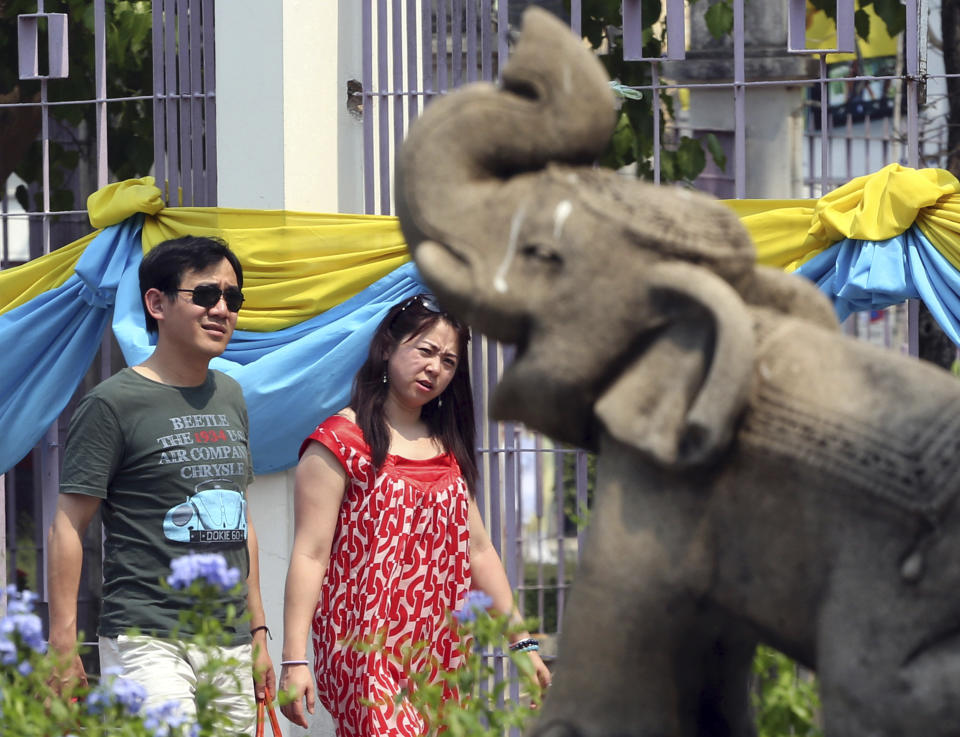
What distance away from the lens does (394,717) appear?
3199 millimetres

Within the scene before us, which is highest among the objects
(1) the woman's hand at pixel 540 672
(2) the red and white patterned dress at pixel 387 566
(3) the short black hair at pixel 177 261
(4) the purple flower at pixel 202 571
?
(3) the short black hair at pixel 177 261

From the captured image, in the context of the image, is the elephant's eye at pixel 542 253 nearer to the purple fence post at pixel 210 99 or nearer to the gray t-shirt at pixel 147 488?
the gray t-shirt at pixel 147 488

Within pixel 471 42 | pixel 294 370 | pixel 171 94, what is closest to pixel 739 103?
pixel 471 42

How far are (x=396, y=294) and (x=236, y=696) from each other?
1.63m

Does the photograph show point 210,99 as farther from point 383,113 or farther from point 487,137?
point 487,137

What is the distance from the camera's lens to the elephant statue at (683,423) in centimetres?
168

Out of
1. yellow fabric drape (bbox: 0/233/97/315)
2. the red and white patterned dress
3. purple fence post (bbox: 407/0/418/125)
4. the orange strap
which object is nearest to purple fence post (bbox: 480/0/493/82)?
purple fence post (bbox: 407/0/418/125)

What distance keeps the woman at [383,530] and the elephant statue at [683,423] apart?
1428 millimetres

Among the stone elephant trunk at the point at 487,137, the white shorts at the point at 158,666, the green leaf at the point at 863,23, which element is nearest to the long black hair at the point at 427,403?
the white shorts at the point at 158,666

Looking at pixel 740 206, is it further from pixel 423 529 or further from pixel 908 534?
pixel 908 534

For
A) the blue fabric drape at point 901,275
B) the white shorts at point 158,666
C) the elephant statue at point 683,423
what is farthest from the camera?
the blue fabric drape at point 901,275

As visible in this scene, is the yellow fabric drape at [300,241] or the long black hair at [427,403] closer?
the long black hair at [427,403]

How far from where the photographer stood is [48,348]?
4.85 metres

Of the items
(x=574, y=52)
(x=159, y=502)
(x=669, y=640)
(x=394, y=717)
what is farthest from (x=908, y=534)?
(x=159, y=502)
